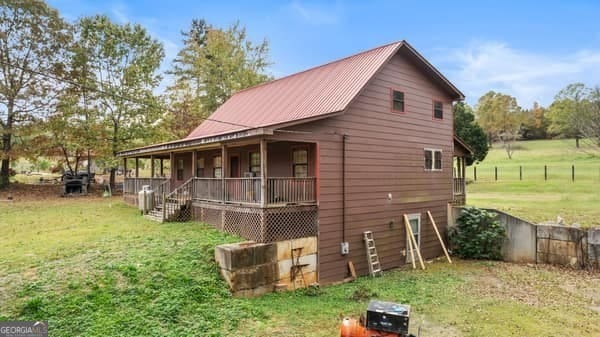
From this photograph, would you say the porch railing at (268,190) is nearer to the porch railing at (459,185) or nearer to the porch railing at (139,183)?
the porch railing at (139,183)

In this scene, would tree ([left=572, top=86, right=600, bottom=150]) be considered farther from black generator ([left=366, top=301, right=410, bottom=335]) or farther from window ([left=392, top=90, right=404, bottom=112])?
black generator ([left=366, top=301, right=410, bottom=335])

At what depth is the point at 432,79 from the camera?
13281 mm

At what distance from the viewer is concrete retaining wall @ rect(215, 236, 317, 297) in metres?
7.87

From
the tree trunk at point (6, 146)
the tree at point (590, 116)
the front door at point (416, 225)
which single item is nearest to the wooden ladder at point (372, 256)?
the front door at point (416, 225)

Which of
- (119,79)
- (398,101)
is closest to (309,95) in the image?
(398,101)

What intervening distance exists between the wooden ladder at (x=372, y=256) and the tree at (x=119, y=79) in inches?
764

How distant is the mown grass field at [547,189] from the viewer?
14.6 meters

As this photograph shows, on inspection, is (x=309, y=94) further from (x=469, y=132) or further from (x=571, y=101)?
(x=571, y=101)

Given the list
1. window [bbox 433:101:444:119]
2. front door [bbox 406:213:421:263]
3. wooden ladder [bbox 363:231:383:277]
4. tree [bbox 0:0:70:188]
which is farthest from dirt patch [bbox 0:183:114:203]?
window [bbox 433:101:444:119]

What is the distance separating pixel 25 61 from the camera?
22.1 metres

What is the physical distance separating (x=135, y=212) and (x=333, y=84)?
411 inches

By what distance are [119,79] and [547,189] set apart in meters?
29.8

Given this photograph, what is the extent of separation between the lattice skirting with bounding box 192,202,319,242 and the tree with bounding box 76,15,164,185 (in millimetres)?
17606

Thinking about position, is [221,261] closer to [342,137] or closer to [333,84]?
[342,137]
